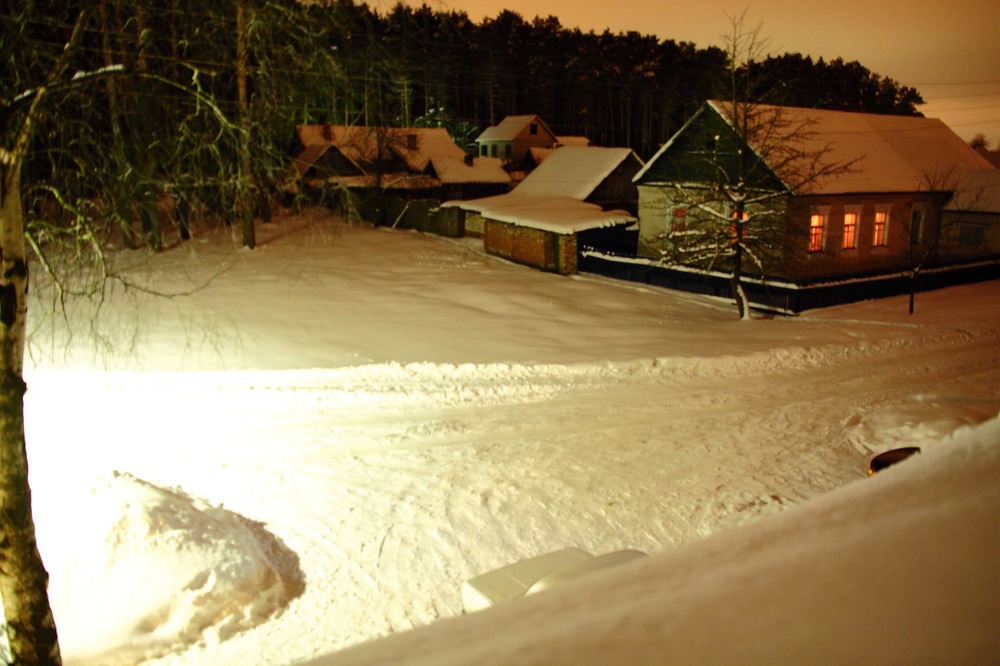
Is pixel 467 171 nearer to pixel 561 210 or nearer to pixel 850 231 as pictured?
pixel 561 210

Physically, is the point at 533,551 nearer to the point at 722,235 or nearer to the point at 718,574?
the point at 718,574

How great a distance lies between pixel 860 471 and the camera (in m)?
10.8

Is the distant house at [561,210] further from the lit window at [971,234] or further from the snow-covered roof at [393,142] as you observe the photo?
the lit window at [971,234]

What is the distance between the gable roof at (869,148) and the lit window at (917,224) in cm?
99

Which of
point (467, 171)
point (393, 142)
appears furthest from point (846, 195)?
point (393, 142)

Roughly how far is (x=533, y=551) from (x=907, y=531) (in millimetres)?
6150

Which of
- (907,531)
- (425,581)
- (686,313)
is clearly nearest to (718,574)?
(907,531)

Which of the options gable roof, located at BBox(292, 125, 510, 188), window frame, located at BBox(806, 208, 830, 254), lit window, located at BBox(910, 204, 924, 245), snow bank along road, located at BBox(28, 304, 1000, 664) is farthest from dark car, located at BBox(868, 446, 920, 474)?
gable roof, located at BBox(292, 125, 510, 188)

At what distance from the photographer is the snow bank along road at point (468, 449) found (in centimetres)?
834

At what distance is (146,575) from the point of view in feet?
24.2

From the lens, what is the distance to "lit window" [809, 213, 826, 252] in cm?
2692

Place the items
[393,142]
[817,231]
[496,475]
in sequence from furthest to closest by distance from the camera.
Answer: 1. [393,142]
2. [817,231]
3. [496,475]

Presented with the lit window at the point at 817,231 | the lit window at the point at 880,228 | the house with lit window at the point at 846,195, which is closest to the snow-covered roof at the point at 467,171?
the house with lit window at the point at 846,195

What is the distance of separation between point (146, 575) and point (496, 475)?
4752mm
